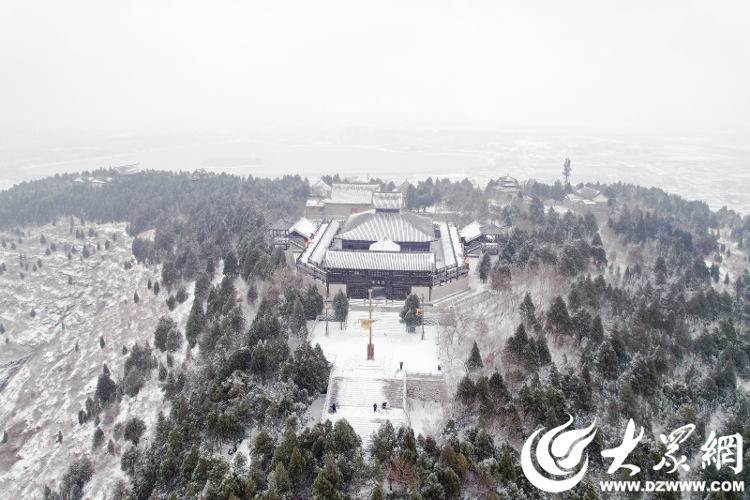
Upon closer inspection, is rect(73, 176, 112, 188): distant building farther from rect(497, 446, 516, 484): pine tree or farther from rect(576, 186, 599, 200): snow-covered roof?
rect(497, 446, 516, 484): pine tree

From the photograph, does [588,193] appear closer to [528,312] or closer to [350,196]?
[350,196]

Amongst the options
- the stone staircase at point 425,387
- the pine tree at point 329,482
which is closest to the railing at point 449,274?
the stone staircase at point 425,387

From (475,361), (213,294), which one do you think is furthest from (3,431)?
(475,361)

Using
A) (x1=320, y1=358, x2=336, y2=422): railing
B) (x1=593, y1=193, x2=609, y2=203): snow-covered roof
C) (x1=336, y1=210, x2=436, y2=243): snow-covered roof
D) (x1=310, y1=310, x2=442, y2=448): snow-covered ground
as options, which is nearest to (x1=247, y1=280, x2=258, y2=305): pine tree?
(x1=310, y1=310, x2=442, y2=448): snow-covered ground

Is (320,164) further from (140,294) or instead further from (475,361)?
(475,361)

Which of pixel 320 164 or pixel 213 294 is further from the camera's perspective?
pixel 320 164
